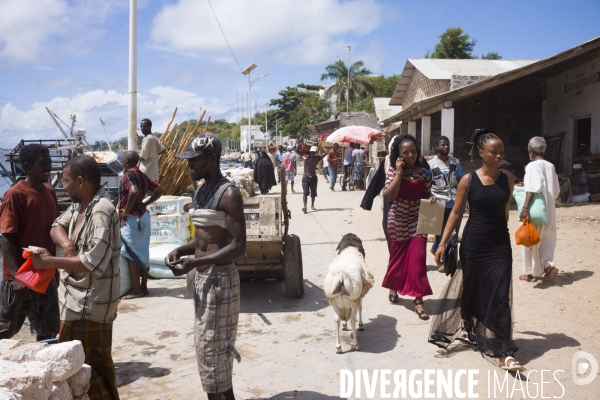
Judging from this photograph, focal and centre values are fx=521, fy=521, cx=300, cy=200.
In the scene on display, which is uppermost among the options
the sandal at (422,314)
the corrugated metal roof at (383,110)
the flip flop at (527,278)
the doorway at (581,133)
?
the corrugated metal roof at (383,110)

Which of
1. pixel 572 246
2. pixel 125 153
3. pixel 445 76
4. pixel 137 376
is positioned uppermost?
pixel 445 76

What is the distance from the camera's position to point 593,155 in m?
13.2

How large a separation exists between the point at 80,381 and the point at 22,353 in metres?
0.37

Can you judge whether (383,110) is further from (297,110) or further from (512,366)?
(297,110)

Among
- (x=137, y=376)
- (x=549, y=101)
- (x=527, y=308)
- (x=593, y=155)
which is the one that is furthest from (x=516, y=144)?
(x=137, y=376)

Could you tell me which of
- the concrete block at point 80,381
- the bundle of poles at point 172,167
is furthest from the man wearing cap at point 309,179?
the concrete block at point 80,381

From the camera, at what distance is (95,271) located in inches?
124

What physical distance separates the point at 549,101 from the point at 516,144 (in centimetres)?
164

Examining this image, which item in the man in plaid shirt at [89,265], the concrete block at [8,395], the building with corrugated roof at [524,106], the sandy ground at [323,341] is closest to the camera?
the concrete block at [8,395]

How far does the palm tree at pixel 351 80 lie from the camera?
58.1 m

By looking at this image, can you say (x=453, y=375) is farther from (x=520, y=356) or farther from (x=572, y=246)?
(x=572, y=246)

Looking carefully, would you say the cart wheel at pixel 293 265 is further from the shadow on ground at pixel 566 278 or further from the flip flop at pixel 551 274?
the flip flop at pixel 551 274

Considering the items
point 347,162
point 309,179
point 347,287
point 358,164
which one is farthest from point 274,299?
point 347,162

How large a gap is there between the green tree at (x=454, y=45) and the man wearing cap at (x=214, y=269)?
40775 mm
